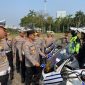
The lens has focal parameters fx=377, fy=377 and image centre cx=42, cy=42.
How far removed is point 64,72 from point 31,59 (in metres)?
1.67

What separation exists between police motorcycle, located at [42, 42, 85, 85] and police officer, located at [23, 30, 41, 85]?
0.77 metres

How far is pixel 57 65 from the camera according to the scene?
770 centimetres

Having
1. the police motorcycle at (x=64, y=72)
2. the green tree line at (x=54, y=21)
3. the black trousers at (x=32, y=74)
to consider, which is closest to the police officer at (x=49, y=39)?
the black trousers at (x=32, y=74)

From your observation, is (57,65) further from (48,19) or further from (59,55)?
(48,19)

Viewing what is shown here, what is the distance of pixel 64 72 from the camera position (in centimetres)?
716

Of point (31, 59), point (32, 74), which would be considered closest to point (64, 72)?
point (31, 59)

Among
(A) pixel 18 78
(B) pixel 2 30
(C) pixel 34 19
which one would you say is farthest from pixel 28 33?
(C) pixel 34 19

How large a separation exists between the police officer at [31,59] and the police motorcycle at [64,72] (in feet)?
2.52

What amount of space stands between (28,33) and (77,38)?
3.17 m

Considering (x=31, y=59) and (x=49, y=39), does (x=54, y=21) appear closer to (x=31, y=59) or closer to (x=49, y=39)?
(x=49, y=39)

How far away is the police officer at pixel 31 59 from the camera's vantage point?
344 inches

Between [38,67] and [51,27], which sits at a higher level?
[38,67]

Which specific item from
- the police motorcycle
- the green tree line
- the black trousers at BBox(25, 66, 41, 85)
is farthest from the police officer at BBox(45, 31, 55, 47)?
the green tree line

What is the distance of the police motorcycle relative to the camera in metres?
6.94
